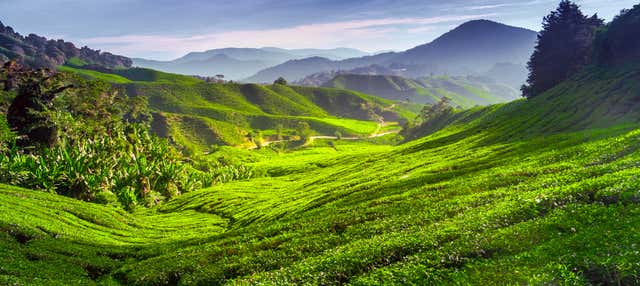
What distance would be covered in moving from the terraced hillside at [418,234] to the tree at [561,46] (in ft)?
198

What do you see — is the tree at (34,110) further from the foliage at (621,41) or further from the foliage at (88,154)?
the foliage at (621,41)

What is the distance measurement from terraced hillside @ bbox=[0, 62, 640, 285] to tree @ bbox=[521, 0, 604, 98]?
60477 mm

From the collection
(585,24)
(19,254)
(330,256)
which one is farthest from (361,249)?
(585,24)

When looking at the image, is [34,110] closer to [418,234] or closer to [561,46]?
[418,234]

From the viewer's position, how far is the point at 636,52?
82.2m

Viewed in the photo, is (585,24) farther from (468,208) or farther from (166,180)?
(166,180)

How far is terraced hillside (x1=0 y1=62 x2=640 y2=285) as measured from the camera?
61.7 ft

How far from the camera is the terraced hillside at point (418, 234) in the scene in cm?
1881

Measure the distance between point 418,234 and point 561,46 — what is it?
117 m

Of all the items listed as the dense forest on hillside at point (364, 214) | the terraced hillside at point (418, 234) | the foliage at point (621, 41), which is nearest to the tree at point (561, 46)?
the foliage at point (621, 41)

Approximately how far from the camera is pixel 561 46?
112875 millimetres

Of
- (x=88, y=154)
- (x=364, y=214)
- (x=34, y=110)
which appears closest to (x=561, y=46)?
(x=364, y=214)

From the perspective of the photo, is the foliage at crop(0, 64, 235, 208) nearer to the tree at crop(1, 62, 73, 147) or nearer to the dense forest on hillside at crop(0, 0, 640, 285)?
the tree at crop(1, 62, 73, 147)

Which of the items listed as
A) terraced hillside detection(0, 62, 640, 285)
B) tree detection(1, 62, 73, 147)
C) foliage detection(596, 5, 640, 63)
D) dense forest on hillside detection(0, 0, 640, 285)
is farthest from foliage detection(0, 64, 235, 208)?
foliage detection(596, 5, 640, 63)
